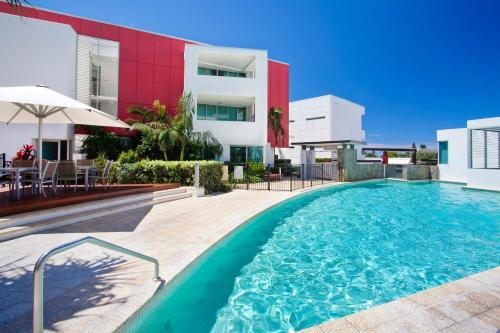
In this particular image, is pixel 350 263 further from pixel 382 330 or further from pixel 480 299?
pixel 382 330

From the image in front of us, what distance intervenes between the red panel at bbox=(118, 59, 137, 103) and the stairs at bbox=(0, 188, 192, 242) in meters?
12.3

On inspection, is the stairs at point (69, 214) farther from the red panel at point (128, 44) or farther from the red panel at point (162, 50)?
the red panel at point (162, 50)

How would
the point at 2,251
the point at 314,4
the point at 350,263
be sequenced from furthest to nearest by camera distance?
the point at 314,4
the point at 350,263
the point at 2,251

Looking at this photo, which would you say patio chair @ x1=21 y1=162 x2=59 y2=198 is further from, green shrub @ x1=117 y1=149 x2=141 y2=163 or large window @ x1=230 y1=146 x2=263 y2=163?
large window @ x1=230 y1=146 x2=263 y2=163

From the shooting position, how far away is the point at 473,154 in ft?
59.5

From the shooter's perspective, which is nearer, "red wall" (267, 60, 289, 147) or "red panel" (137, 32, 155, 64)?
"red panel" (137, 32, 155, 64)

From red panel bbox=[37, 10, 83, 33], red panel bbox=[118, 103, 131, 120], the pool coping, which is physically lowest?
the pool coping

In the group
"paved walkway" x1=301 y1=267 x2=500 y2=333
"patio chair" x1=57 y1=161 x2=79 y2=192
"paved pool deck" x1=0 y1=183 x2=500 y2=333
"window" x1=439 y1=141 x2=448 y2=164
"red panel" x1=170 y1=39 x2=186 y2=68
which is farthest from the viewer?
"window" x1=439 y1=141 x2=448 y2=164

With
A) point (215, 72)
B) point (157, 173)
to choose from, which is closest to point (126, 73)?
point (215, 72)

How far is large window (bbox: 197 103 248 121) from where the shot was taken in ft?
65.4

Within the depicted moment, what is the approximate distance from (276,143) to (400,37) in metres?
14.6

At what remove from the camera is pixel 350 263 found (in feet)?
17.4

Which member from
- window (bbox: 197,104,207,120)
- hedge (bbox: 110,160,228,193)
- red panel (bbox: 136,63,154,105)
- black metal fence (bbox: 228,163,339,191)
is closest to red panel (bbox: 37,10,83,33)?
red panel (bbox: 136,63,154,105)

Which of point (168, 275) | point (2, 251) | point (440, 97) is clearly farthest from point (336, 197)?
point (440, 97)
